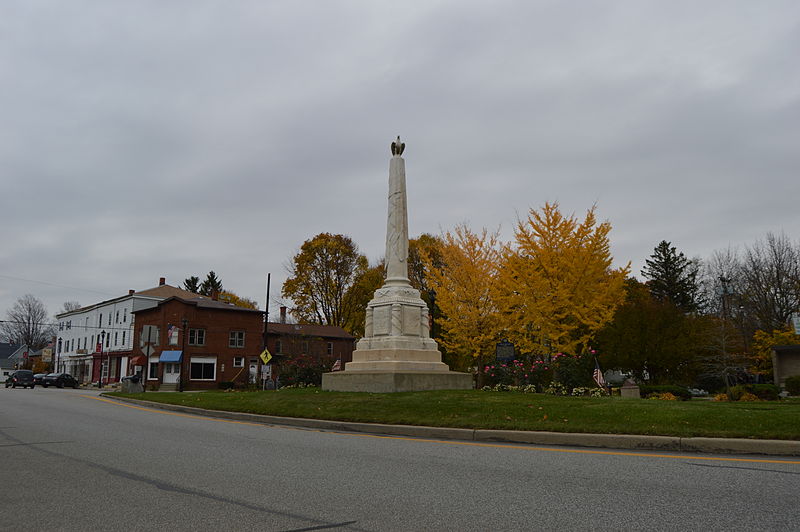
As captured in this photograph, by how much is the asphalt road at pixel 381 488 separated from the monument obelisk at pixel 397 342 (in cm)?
757

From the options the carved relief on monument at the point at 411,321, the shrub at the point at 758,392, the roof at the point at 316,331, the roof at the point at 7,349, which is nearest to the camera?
the carved relief on monument at the point at 411,321

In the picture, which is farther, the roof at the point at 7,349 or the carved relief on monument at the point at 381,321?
the roof at the point at 7,349

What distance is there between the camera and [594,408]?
11.6 meters

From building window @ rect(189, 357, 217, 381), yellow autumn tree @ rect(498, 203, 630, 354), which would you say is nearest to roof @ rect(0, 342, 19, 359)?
building window @ rect(189, 357, 217, 381)

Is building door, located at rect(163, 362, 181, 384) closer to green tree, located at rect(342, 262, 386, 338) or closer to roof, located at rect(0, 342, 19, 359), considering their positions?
green tree, located at rect(342, 262, 386, 338)

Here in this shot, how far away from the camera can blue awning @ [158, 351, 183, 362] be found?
48.1 m

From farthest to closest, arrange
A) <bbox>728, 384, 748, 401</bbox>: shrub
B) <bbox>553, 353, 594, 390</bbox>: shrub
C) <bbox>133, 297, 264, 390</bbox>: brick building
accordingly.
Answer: <bbox>133, 297, 264, 390</bbox>: brick building → <bbox>728, 384, 748, 401</bbox>: shrub → <bbox>553, 353, 594, 390</bbox>: shrub

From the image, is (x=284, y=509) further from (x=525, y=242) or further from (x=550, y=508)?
(x=525, y=242)

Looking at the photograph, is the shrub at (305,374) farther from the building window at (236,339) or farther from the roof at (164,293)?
the roof at (164,293)

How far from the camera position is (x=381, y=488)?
602 cm

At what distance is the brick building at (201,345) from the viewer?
48.6m

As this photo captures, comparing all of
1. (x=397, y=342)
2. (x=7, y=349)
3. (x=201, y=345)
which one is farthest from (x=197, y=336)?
(x=7, y=349)

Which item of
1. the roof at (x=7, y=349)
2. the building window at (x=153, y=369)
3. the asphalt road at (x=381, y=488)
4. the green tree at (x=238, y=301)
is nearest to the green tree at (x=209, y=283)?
the green tree at (x=238, y=301)

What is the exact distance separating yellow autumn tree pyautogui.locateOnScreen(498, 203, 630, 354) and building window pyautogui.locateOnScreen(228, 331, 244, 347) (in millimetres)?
31620
